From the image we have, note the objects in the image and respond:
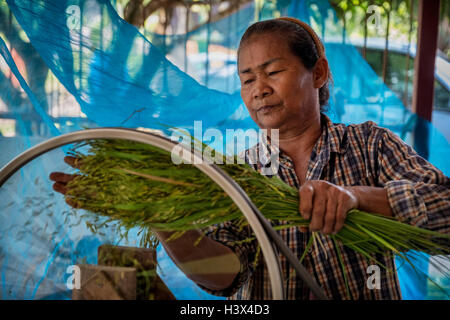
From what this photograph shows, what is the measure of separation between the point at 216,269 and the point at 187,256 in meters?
0.11

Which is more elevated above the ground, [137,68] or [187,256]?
[137,68]

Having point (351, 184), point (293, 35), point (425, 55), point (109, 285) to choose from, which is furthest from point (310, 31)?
point (425, 55)

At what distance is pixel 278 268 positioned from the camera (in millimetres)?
524

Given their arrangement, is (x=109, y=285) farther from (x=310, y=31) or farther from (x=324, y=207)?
(x=310, y=31)

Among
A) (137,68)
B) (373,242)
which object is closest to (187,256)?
(373,242)

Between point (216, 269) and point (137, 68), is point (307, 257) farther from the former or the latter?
point (137, 68)

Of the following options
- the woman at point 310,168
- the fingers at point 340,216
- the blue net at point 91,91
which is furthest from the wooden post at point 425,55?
the fingers at point 340,216

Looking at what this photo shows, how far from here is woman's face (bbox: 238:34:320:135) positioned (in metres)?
1.02

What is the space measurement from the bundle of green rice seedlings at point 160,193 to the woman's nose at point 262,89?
40 centimetres

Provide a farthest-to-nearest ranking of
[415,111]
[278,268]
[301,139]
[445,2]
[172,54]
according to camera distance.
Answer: [445,2], [415,111], [172,54], [301,139], [278,268]

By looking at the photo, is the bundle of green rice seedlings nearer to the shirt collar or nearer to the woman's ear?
the shirt collar

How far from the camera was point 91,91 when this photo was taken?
4.23 ft

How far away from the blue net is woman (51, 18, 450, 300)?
0.09m

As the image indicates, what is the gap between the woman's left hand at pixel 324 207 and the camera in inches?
25.5
